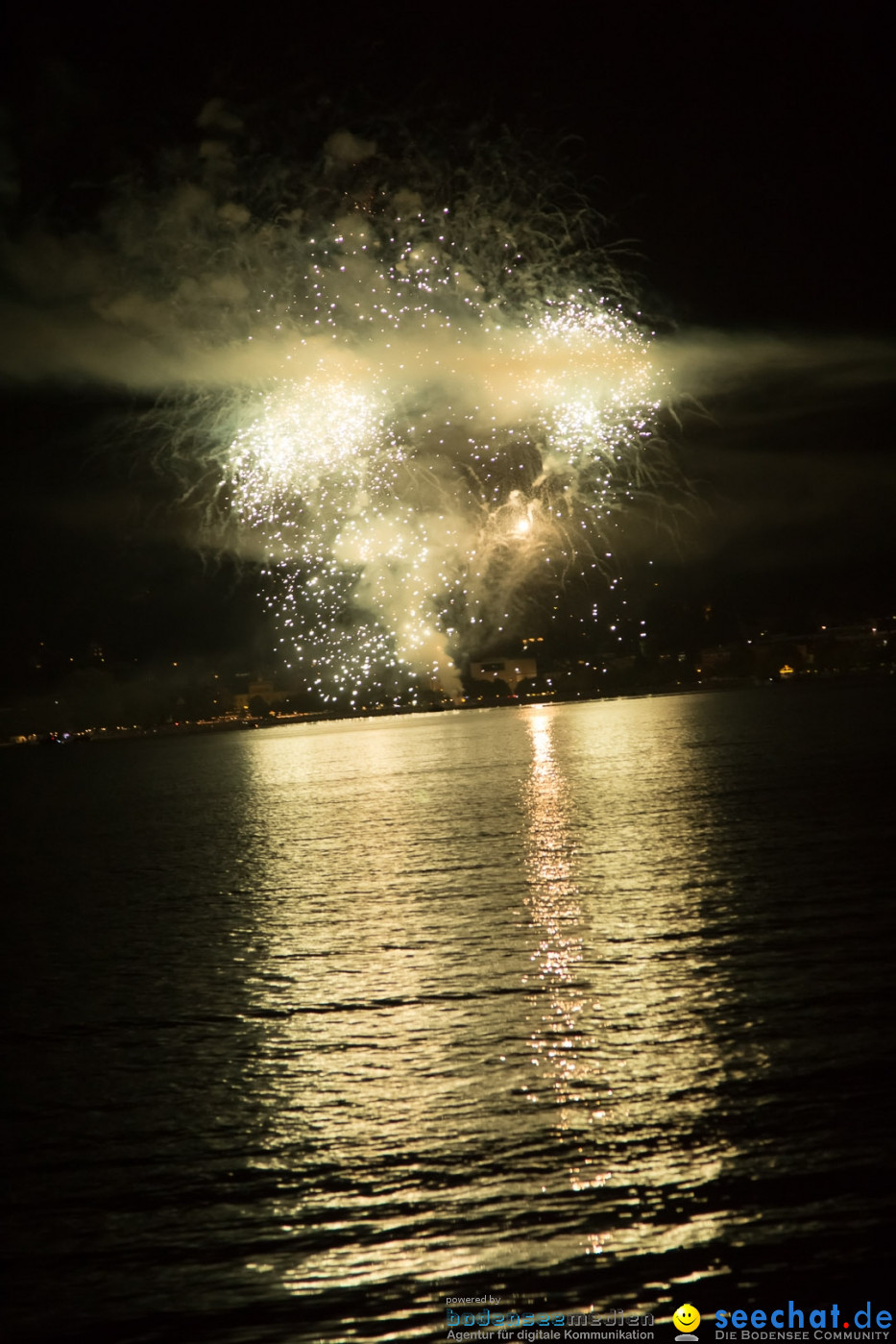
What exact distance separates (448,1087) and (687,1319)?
14.4 feet

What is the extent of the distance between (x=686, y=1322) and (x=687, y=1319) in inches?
0.9

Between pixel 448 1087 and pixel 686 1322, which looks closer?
pixel 686 1322

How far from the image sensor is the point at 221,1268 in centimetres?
762

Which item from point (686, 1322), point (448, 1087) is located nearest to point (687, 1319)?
point (686, 1322)

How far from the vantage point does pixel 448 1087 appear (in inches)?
426

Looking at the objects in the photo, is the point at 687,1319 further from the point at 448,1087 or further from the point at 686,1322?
the point at 448,1087

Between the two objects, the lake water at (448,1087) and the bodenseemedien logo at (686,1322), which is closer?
the bodenseemedien logo at (686,1322)

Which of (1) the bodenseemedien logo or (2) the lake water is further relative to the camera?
(2) the lake water

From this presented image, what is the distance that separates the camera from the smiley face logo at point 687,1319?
6.59m

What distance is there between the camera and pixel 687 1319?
6648mm

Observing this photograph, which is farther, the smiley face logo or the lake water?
the lake water

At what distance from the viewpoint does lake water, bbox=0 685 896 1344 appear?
23.9 ft

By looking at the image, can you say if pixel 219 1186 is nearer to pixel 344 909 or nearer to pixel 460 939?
pixel 460 939

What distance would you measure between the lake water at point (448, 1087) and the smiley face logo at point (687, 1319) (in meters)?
0.08
